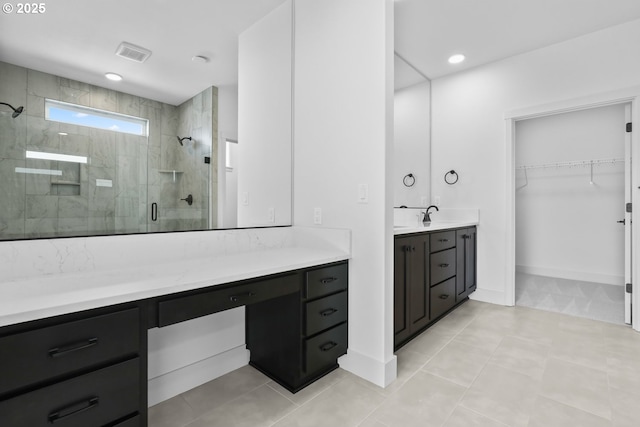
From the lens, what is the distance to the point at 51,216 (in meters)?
1.32

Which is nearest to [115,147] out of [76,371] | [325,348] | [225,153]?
[225,153]

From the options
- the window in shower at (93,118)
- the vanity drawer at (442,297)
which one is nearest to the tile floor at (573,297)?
the vanity drawer at (442,297)

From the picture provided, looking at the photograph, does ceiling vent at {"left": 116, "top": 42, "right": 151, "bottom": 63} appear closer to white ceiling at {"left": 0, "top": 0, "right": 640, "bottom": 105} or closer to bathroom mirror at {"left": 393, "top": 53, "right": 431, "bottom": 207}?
white ceiling at {"left": 0, "top": 0, "right": 640, "bottom": 105}

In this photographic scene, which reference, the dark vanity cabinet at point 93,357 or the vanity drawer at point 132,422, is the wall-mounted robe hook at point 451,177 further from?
the vanity drawer at point 132,422

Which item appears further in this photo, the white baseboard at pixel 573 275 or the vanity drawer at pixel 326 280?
the white baseboard at pixel 573 275

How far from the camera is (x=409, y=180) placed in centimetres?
362

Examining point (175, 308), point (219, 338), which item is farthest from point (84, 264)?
point (219, 338)

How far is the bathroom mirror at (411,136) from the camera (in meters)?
3.38

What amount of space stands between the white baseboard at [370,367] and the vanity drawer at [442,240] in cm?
104

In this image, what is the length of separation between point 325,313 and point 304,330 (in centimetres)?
18

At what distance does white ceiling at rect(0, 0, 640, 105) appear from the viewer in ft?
4.41

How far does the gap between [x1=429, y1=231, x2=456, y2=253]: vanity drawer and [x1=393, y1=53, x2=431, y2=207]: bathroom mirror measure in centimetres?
79

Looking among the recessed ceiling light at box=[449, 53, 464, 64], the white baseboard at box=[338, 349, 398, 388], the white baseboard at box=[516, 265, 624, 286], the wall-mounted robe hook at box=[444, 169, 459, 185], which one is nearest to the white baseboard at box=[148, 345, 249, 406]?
the white baseboard at box=[338, 349, 398, 388]

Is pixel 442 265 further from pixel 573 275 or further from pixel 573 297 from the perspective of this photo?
pixel 573 275
